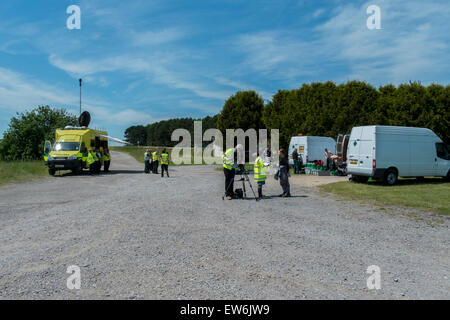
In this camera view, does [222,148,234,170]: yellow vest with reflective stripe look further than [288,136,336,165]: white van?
No

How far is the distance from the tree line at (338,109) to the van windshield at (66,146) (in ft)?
71.5

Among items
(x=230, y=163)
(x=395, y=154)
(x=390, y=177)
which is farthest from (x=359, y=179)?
(x=230, y=163)

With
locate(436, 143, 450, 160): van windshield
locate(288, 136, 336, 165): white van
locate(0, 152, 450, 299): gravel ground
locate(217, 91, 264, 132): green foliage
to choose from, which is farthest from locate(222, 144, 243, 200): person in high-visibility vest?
locate(217, 91, 264, 132): green foliage

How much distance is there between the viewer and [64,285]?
12.8ft

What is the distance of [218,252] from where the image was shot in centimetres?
516

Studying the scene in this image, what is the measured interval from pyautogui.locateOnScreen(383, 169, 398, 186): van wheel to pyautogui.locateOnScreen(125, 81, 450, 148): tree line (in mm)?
12780

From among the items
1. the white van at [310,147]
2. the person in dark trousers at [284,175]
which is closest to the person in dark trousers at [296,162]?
the white van at [310,147]

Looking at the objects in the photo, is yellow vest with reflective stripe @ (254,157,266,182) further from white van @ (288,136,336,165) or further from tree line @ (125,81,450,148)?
tree line @ (125,81,450,148)

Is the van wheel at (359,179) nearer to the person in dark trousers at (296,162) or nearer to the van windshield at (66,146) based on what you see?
the person in dark trousers at (296,162)

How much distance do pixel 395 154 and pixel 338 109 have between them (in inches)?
670

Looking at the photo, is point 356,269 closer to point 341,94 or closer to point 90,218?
point 90,218

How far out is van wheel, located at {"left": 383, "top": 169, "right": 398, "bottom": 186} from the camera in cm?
1467
